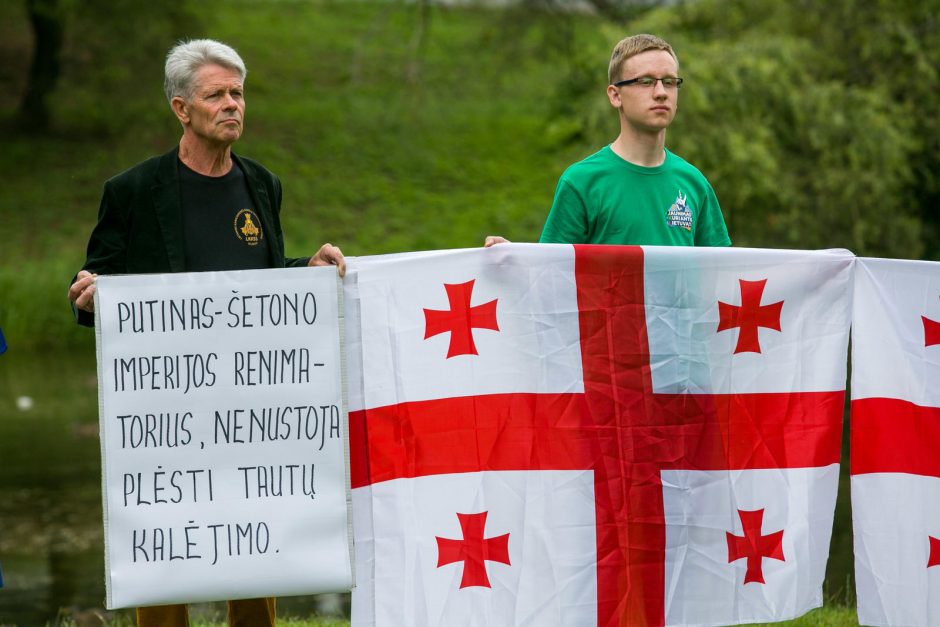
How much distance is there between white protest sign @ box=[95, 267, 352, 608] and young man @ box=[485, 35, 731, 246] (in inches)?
29.4

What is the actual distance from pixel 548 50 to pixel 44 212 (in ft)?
31.8

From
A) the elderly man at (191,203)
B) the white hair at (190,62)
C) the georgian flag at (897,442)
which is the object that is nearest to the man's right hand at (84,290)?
the elderly man at (191,203)

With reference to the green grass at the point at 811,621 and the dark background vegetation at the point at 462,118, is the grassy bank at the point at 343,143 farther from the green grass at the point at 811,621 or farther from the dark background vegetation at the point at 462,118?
the green grass at the point at 811,621

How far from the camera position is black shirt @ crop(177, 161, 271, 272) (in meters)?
3.96

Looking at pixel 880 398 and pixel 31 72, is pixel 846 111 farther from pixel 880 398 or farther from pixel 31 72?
pixel 31 72

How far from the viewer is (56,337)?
54.1ft

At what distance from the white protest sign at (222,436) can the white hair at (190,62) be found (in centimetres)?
57

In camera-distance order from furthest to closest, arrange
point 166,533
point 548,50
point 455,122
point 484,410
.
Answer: point 455,122, point 548,50, point 484,410, point 166,533

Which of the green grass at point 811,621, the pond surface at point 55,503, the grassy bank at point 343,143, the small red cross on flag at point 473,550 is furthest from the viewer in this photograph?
the grassy bank at point 343,143

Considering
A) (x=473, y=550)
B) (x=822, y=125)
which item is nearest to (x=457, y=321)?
(x=473, y=550)

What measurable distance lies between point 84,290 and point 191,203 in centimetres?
41

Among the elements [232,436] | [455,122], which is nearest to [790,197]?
[232,436]

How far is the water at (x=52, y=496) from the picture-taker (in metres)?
8.02

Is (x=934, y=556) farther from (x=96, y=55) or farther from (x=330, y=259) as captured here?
(x=96, y=55)
